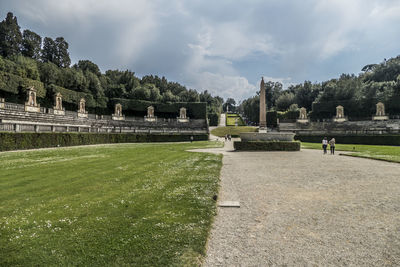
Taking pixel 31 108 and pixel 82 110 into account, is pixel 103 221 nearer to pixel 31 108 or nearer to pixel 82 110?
pixel 31 108

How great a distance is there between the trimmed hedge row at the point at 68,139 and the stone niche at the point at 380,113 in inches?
1839

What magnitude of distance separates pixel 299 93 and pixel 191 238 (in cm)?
9875

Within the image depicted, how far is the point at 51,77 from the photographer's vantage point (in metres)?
56.0

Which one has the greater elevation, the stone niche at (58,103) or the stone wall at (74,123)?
the stone niche at (58,103)

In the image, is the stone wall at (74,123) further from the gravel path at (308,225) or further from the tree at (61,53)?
the gravel path at (308,225)

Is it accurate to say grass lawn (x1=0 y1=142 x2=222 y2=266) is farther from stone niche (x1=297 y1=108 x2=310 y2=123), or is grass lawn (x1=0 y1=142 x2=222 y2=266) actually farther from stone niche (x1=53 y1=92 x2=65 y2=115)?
stone niche (x1=297 y1=108 x2=310 y2=123)

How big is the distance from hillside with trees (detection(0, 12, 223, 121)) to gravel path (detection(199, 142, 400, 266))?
167 feet

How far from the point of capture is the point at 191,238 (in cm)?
431

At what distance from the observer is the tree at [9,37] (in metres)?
60.8

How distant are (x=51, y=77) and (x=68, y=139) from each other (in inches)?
1282

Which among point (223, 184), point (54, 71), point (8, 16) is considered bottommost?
point (223, 184)

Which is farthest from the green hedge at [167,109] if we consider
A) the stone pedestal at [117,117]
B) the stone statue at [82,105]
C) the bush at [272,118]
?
the bush at [272,118]

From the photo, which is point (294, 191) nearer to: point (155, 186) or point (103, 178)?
point (155, 186)

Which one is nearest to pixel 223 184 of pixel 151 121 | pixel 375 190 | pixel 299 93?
pixel 375 190
